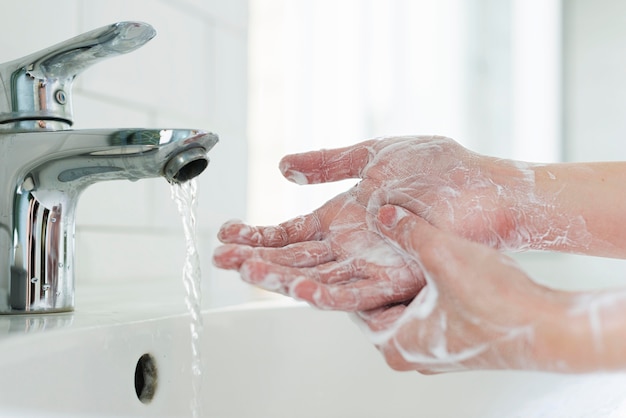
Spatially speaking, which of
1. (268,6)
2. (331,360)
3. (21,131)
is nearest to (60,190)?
(21,131)

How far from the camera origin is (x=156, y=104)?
864 mm

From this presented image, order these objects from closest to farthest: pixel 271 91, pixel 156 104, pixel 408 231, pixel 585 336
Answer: pixel 585 336
pixel 408 231
pixel 156 104
pixel 271 91

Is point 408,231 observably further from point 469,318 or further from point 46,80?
point 46,80

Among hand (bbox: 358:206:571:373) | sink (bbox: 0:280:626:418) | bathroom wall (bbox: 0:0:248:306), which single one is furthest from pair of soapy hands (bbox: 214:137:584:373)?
bathroom wall (bbox: 0:0:248:306)

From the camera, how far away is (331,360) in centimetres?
71

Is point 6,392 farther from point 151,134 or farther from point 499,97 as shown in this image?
point 499,97

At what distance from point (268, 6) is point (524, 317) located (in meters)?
0.82

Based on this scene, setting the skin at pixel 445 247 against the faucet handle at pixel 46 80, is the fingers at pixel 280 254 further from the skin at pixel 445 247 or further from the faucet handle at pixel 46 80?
the faucet handle at pixel 46 80

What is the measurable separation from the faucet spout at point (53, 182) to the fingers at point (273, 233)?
52 mm

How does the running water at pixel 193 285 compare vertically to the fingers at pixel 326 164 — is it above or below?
below

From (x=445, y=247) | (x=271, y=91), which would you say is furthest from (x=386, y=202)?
(x=271, y=91)

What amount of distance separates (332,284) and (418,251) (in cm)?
7

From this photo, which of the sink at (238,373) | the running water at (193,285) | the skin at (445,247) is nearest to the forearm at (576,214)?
the skin at (445,247)

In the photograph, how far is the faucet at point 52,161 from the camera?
1.73 feet
